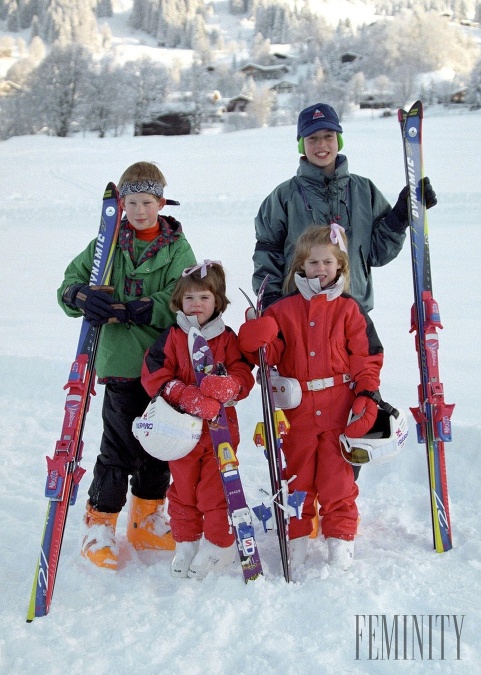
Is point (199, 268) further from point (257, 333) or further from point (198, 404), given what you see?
point (198, 404)

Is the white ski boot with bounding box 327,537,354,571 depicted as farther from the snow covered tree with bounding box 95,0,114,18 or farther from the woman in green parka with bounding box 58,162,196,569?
the snow covered tree with bounding box 95,0,114,18

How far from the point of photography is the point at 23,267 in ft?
36.2

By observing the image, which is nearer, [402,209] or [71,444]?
[71,444]

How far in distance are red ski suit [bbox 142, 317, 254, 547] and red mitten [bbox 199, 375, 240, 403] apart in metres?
0.12

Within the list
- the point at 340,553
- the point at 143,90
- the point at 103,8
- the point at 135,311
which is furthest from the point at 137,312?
the point at 103,8

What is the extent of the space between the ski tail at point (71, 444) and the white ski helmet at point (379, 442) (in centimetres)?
123

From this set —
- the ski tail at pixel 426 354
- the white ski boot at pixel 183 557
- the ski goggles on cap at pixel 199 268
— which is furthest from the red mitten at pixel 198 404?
the ski tail at pixel 426 354

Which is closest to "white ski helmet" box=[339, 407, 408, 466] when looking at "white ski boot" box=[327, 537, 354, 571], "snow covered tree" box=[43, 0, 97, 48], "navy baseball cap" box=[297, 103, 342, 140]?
"white ski boot" box=[327, 537, 354, 571]

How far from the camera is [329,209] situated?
3.30 m

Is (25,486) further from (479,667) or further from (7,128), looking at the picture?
(7,128)

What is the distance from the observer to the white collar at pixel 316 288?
9.75 ft

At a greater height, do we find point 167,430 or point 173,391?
point 173,391

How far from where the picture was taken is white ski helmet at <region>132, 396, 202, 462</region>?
2723 millimetres

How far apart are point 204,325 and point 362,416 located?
2.79ft
